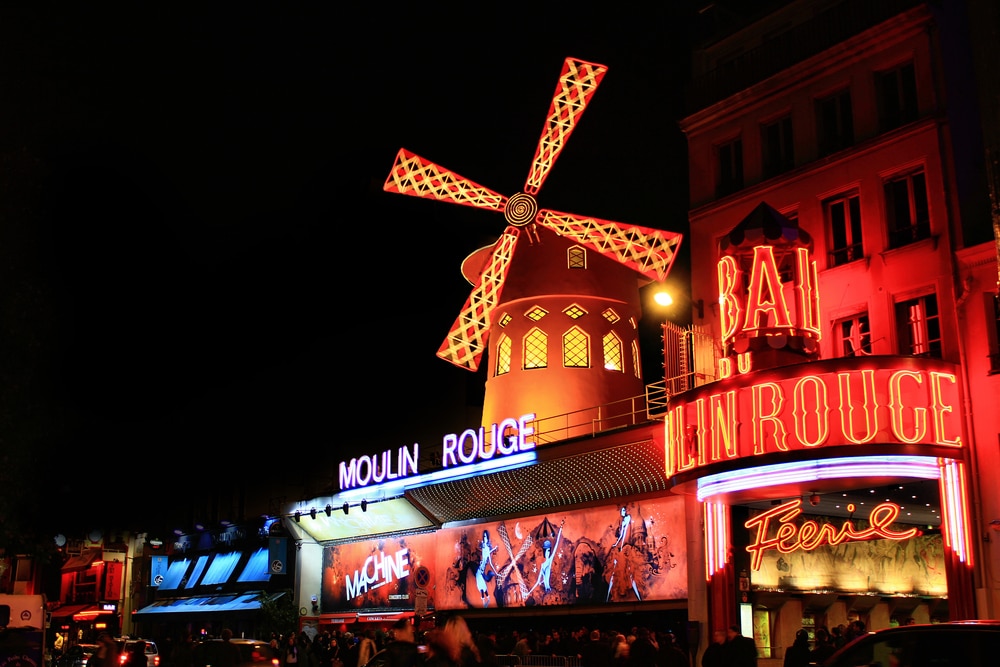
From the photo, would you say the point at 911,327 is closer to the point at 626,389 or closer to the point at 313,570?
the point at 626,389

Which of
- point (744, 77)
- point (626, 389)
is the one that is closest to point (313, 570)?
point (626, 389)

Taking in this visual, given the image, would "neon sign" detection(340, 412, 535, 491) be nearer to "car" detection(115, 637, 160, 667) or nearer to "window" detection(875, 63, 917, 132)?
"car" detection(115, 637, 160, 667)

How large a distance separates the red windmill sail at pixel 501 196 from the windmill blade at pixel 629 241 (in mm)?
41

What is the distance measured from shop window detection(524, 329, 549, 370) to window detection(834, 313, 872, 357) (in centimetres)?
997

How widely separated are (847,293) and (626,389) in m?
9.79

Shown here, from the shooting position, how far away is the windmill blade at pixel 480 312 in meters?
27.9

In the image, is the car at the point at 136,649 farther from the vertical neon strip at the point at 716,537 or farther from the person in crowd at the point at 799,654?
the person in crowd at the point at 799,654

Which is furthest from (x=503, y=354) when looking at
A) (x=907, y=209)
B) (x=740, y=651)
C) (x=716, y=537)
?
(x=740, y=651)

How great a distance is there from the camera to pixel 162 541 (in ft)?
141

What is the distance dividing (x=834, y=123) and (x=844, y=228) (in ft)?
6.82

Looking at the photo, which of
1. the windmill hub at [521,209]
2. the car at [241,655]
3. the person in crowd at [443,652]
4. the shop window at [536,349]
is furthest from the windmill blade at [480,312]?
the person in crowd at [443,652]

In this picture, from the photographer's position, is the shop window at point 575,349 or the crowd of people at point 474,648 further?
the shop window at point 575,349

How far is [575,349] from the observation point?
26.9 m

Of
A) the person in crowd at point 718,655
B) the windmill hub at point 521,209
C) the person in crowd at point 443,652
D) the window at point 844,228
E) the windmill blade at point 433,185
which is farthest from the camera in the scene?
the windmill blade at point 433,185
